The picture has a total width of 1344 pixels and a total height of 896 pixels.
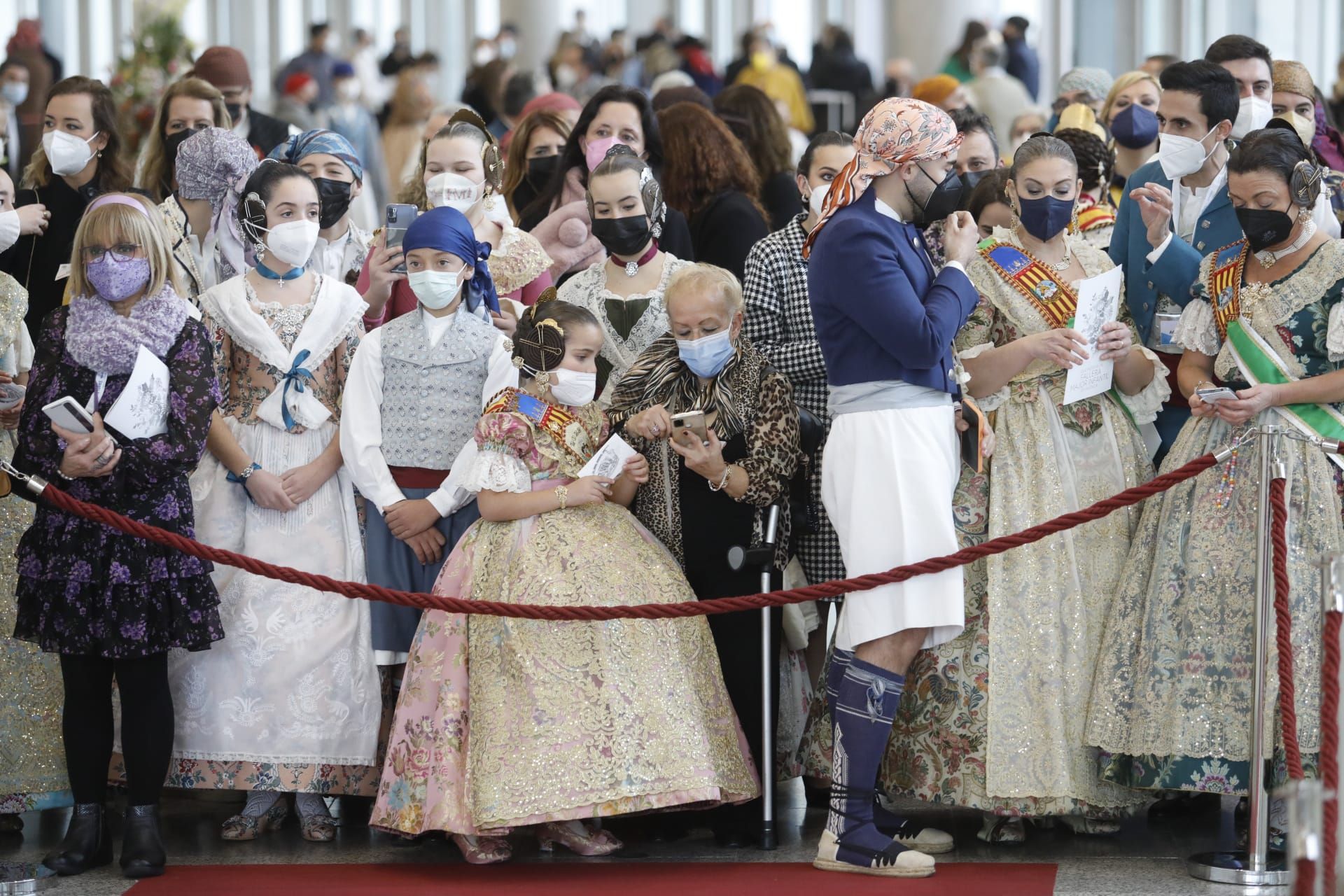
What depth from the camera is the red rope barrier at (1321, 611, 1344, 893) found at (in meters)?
3.74

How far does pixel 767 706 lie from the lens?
4645 mm

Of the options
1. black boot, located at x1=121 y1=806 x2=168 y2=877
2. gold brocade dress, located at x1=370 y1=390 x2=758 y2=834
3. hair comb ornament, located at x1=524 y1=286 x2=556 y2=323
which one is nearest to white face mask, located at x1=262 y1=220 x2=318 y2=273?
hair comb ornament, located at x1=524 y1=286 x2=556 y2=323

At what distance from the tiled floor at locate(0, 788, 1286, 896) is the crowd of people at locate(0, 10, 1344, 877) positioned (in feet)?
0.25

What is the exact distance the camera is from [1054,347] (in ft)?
14.8

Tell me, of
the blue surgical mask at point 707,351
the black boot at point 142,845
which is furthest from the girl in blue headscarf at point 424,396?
the black boot at point 142,845

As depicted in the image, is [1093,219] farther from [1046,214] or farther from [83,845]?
[83,845]

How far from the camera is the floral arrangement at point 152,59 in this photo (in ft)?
33.6

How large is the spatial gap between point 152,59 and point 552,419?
6.87 metres

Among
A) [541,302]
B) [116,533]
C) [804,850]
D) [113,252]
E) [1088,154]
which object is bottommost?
[804,850]

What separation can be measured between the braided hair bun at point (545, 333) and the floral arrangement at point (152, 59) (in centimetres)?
580

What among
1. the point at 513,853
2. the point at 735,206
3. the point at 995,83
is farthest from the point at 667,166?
the point at 995,83

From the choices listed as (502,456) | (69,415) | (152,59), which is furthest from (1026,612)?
(152,59)

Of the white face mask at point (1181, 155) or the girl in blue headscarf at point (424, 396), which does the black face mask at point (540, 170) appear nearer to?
the girl in blue headscarf at point (424, 396)

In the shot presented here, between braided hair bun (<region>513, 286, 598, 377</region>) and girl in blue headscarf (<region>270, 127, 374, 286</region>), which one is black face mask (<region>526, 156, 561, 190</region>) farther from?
braided hair bun (<region>513, 286, 598, 377</region>)
